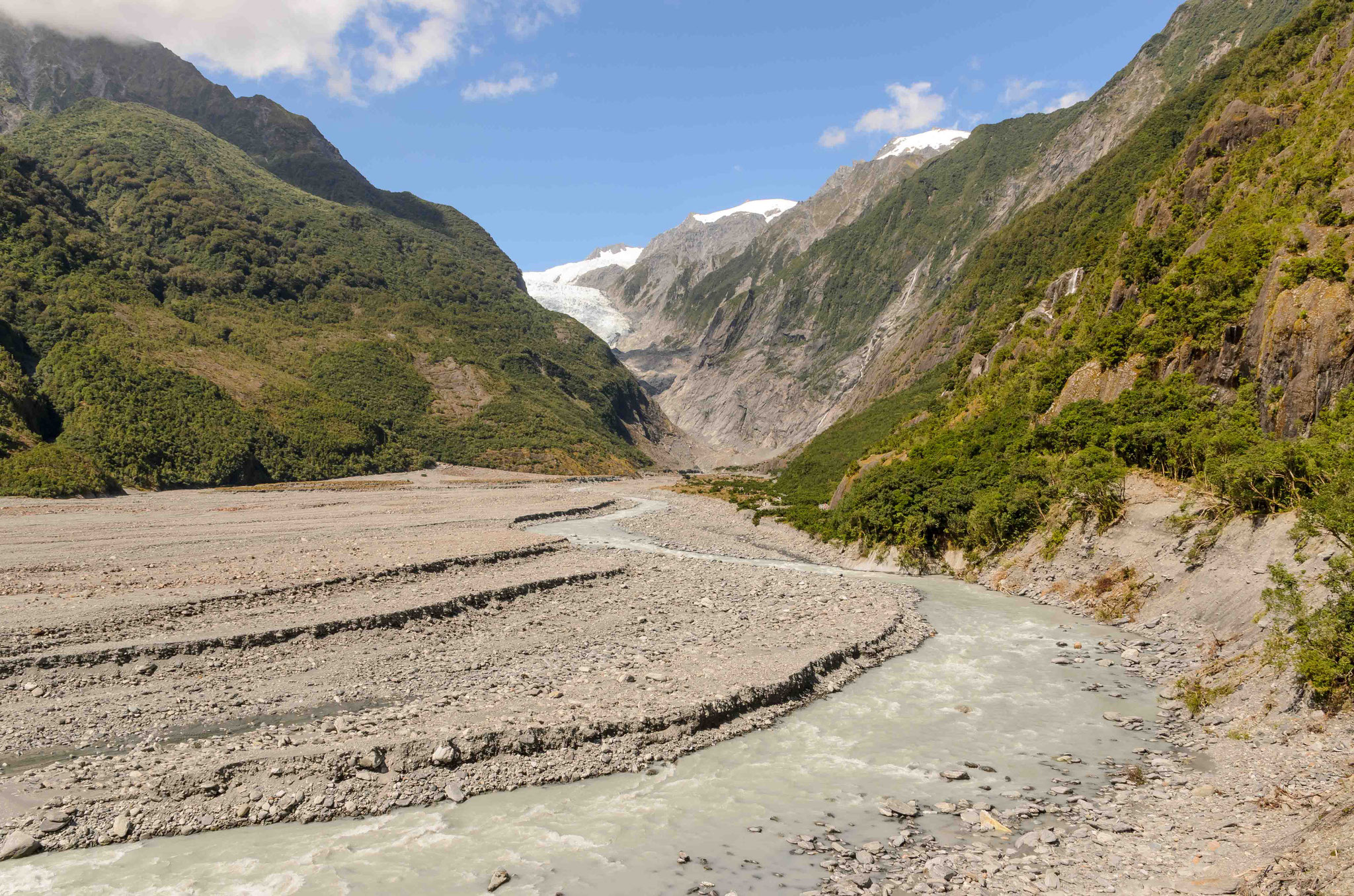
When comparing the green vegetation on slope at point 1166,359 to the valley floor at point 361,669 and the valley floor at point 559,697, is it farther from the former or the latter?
the valley floor at point 361,669

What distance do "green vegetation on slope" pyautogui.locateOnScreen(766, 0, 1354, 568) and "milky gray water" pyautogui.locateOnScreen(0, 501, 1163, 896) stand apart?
409 inches

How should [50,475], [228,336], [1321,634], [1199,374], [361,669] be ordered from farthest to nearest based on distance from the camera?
[228,336]
[50,475]
[1199,374]
[361,669]
[1321,634]

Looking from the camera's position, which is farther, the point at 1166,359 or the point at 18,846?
the point at 1166,359

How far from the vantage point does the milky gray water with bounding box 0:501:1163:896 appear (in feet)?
34.6

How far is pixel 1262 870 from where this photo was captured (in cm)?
891

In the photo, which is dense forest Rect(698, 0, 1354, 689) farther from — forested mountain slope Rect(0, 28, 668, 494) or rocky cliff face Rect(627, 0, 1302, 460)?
forested mountain slope Rect(0, 28, 668, 494)

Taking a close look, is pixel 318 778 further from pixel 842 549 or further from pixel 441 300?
pixel 441 300

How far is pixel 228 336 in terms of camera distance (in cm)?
12888

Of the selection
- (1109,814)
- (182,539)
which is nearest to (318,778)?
(1109,814)

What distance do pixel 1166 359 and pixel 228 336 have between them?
459 ft

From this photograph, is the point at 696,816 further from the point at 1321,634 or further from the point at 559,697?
the point at 1321,634

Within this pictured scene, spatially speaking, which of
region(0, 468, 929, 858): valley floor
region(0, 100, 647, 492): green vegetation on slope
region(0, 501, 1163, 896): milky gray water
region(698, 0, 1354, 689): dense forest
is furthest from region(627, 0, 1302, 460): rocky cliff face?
region(0, 501, 1163, 896): milky gray water

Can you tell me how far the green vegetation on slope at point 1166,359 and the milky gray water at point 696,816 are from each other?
10396 mm

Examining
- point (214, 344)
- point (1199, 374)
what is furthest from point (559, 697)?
point (214, 344)
